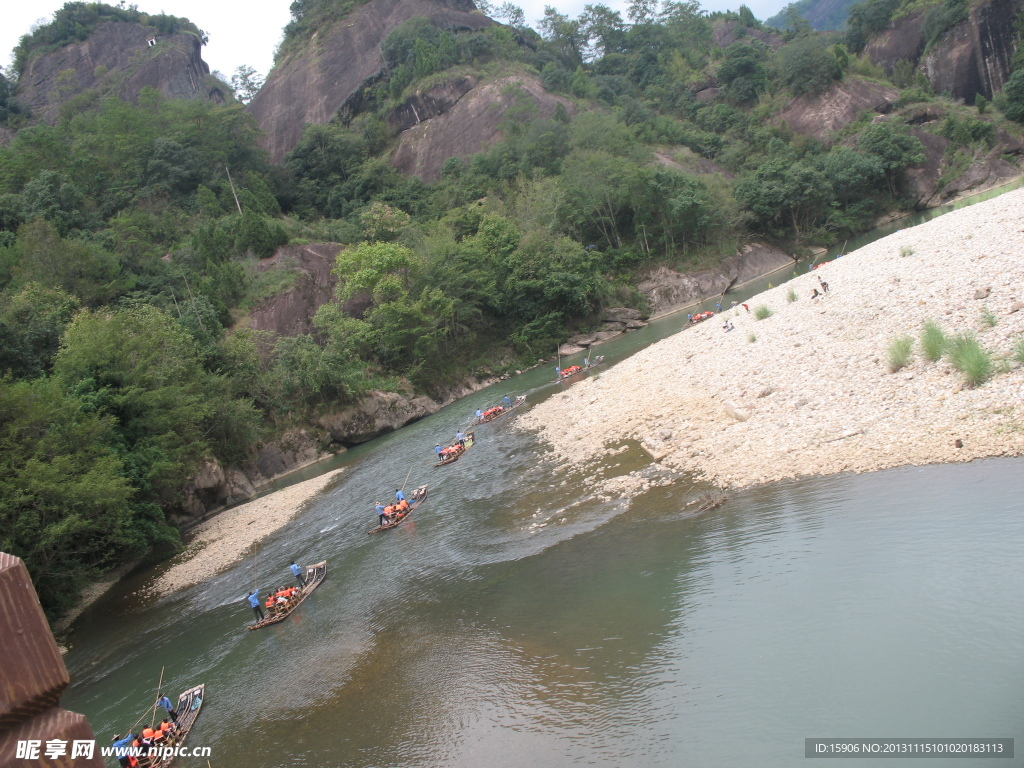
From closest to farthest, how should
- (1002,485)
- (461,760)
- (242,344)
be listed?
1. (461,760)
2. (1002,485)
3. (242,344)

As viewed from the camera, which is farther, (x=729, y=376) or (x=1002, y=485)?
(x=729, y=376)

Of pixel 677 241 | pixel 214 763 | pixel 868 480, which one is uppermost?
pixel 677 241

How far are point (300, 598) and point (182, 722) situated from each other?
196 inches

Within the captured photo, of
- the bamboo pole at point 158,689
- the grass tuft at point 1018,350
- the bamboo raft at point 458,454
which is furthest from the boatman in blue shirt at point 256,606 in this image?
the grass tuft at point 1018,350

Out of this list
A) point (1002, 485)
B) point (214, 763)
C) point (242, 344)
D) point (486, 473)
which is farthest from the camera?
point (242, 344)

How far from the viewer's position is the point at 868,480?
1371 cm

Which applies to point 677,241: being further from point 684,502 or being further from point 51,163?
point 51,163

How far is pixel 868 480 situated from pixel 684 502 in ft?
13.4

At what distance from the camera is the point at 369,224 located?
61.9m

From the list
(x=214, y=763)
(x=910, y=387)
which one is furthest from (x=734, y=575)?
(x=214, y=763)

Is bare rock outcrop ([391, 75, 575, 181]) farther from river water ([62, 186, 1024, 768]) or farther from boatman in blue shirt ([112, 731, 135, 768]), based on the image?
boatman in blue shirt ([112, 731, 135, 768])

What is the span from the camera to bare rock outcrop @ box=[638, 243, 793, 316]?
60.1 metres

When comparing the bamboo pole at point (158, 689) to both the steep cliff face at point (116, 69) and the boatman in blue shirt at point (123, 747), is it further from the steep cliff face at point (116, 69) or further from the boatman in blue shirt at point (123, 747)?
the steep cliff face at point (116, 69)

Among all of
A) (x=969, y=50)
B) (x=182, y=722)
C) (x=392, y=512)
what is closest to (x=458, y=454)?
(x=392, y=512)
